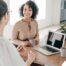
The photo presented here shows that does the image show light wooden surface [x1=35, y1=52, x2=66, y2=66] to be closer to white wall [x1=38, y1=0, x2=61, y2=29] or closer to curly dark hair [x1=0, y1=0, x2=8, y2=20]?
curly dark hair [x1=0, y1=0, x2=8, y2=20]

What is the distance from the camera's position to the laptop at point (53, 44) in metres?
2.38

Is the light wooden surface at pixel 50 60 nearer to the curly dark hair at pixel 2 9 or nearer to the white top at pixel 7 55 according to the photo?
the white top at pixel 7 55

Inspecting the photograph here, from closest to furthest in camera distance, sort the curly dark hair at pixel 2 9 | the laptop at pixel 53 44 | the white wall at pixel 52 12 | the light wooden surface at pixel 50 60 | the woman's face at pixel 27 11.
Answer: the curly dark hair at pixel 2 9, the light wooden surface at pixel 50 60, the laptop at pixel 53 44, the woman's face at pixel 27 11, the white wall at pixel 52 12

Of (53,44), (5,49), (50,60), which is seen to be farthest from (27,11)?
(5,49)

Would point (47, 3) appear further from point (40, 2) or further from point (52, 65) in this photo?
point (52, 65)

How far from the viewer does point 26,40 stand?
119 inches

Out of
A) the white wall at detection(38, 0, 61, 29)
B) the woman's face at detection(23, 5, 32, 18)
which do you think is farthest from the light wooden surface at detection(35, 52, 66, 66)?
the white wall at detection(38, 0, 61, 29)

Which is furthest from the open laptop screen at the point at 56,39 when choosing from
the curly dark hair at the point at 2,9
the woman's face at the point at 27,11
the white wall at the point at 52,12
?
the white wall at the point at 52,12

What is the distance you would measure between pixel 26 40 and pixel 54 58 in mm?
964

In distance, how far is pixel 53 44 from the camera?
2.54 m

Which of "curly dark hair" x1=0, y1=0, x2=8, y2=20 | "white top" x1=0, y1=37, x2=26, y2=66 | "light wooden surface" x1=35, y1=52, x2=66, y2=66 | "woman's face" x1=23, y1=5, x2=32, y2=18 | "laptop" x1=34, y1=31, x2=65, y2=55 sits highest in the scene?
"curly dark hair" x1=0, y1=0, x2=8, y2=20

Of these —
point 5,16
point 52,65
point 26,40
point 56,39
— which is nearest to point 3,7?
point 5,16

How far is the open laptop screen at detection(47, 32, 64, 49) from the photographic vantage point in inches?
96.3

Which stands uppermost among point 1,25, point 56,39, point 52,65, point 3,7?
point 3,7
